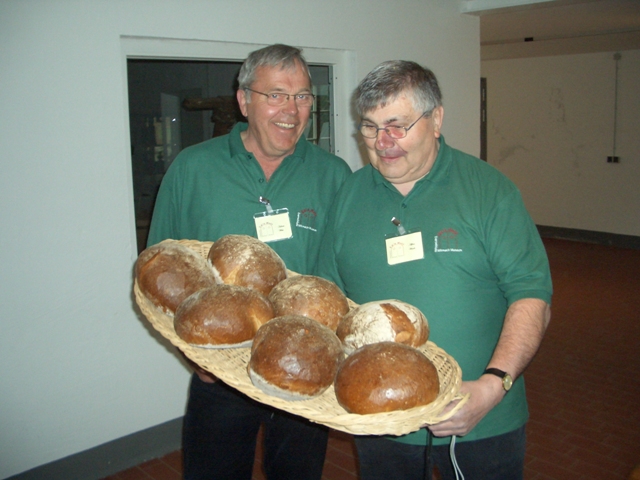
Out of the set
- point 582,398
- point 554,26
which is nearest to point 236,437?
point 582,398

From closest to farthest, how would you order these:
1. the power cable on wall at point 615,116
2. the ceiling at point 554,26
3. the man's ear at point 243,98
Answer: the man's ear at point 243,98
the ceiling at point 554,26
the power cable on wall at point 615,116

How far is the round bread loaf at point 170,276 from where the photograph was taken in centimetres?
154

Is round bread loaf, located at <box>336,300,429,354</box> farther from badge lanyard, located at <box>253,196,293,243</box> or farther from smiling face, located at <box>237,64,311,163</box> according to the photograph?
smiling face, located at <box>237,64,311,163</box>

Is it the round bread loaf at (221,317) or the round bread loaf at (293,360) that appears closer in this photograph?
the round bread loaf at (293,360)

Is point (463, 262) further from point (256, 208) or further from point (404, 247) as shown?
point (256, 208)

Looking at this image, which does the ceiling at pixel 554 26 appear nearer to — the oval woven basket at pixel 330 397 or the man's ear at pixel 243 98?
the man's ear at pixel 243 98

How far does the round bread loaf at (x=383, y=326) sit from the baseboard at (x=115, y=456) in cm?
223

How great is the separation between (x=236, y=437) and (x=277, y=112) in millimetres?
1191

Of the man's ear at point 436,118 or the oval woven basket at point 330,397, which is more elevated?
the man's ear at point 436,118

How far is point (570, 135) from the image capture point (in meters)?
9.33

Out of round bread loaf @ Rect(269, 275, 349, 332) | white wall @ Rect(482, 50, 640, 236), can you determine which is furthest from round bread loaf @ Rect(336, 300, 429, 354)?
white wall @ Rect(482, 50, 640, 236)

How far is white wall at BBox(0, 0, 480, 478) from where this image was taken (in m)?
2.57

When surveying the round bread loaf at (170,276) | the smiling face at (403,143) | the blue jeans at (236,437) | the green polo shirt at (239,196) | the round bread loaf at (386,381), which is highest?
the smiling face at (403,143)

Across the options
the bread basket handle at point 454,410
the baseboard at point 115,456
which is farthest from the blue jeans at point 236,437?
the baseboard at point 115,456
